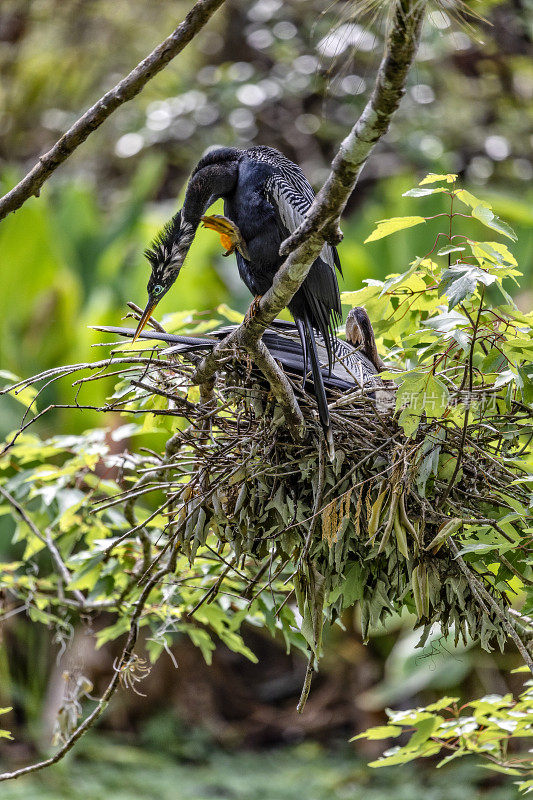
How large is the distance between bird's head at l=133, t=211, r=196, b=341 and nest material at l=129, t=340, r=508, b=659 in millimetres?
305

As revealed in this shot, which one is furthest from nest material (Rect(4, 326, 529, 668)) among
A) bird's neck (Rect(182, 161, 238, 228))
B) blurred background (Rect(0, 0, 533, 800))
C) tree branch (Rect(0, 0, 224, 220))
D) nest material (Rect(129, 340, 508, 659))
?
blurred background (Rect(0, 0, 533, 800))

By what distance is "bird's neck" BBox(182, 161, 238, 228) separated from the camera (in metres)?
2.15

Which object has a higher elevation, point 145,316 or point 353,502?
point 145,316

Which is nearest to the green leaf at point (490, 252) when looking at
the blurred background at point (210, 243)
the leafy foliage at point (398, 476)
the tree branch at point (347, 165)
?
the leafy foliage at point (398, 476)

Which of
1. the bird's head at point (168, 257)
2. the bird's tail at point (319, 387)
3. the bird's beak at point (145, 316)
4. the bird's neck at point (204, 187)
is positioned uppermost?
the bird's neck at point (204, 187)

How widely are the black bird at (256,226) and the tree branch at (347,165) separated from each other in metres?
0.42

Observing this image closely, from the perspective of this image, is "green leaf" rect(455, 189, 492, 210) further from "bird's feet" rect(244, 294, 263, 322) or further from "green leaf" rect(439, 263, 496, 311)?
"bird's feet" rect(244, 294, 263, 322)

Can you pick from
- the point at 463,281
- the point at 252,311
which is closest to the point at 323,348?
the point at 252,311

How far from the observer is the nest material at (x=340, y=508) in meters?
1.64

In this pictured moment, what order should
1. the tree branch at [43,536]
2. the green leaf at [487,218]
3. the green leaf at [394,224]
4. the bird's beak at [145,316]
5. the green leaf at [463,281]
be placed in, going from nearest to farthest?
1. the green leaf at [463,281]
2. the green leaf at [487,218]
3. the green leaf at [394,224]
4. the bird's beak at [145,316]
5. the tree branch at [43,536]

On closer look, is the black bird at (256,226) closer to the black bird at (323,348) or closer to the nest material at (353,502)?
the black bird at (323,348)

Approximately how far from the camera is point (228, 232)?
2.14 meters

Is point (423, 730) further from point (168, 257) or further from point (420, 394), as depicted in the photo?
point (168, 257)

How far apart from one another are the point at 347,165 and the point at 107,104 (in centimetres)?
54
